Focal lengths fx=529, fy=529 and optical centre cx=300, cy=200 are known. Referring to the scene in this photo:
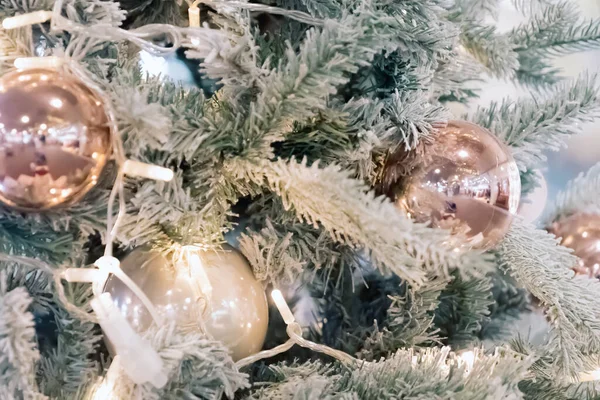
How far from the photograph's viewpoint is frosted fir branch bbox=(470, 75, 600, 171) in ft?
1.65

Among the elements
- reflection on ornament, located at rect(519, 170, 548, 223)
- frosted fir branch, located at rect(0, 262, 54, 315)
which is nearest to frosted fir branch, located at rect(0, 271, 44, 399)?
frosted fir branch, located at rect(0, 262, 54, 315)

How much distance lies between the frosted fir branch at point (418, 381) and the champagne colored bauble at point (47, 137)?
21 cm

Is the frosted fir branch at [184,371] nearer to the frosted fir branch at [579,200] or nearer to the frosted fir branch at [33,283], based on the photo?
the frosted fir branch at [33,283]

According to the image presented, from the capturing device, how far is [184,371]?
0.32 metres

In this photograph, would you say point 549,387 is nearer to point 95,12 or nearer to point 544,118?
point 544,118

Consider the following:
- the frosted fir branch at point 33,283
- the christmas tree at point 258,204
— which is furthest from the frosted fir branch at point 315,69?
the frosted fir branch at point 33,283

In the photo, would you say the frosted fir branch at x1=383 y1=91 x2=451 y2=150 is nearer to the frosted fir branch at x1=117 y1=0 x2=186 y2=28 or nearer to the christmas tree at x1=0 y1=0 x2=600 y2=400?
the christmas tree at x1=0 y1=0 x2=600 y2=400

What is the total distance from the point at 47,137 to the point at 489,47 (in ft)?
1.61

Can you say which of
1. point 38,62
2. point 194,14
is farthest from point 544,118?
point 38,62

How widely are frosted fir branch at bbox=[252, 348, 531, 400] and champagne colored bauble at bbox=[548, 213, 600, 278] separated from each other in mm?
305

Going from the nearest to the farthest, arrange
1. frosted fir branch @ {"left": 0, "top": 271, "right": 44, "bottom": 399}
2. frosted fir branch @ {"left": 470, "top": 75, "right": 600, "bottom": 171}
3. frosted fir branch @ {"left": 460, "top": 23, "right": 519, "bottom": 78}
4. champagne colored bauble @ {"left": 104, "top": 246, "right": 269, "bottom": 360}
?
1. frosted fir branch @ {"left": 0, "top": 271, "right": 44, "bottom": 399}
2. champagne colored bauble @ {"left": 104, "top": 246, "right": 269, "bottom": 360}
3. frosted fir branch @ {"left": 470, "top": 75, "right": 600, "bottom": 171}
4. frosted fir branch @ {"left": 460, "top": 23, "right": 519, "bottom": 78}

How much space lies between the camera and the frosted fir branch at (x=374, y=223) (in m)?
0.29

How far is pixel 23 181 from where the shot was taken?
1.10ft

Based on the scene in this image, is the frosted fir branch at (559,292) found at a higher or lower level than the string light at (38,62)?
lower
